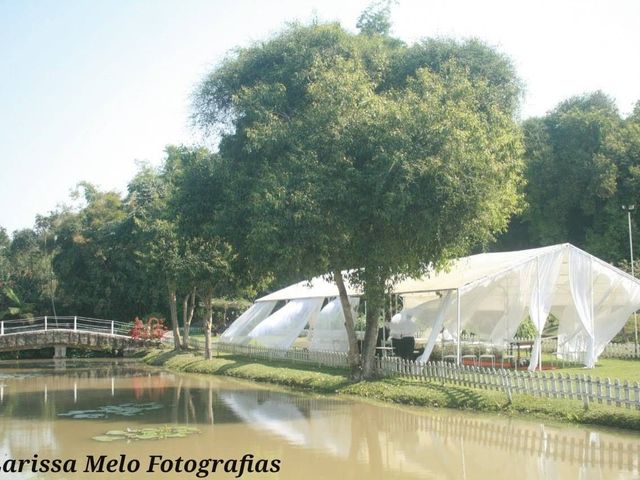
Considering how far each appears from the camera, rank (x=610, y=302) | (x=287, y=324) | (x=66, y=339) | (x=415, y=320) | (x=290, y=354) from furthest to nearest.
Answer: (x=66, y=339) < (x=287, y=324) < (x=290, y=354) < (x=415, y=320) < (x=610, y=302)

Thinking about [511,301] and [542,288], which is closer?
[542,288]

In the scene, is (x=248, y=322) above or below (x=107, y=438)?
above

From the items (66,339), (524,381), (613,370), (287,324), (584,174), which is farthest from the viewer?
(584,174)

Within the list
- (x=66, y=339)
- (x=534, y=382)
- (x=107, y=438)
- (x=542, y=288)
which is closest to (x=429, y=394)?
(x=534, y=382)

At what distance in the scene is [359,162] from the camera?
16.9m

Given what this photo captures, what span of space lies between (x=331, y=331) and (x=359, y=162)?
33.9ft

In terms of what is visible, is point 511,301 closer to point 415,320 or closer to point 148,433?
point 415,320

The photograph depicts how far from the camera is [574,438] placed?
11.9m

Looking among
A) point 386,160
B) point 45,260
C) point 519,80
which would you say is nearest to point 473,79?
point 519,80

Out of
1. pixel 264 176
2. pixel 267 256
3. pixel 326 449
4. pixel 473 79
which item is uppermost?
pixel 473 79

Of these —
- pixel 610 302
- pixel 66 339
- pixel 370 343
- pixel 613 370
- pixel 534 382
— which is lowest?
pixel 613 370

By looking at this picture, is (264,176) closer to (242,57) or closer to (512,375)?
(242,57)

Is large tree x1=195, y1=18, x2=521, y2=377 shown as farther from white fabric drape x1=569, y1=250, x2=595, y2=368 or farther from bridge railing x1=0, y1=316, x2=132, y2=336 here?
bridge railing x1=0, y1=316, x2=132, y2=336

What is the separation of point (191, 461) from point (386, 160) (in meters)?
8.24
